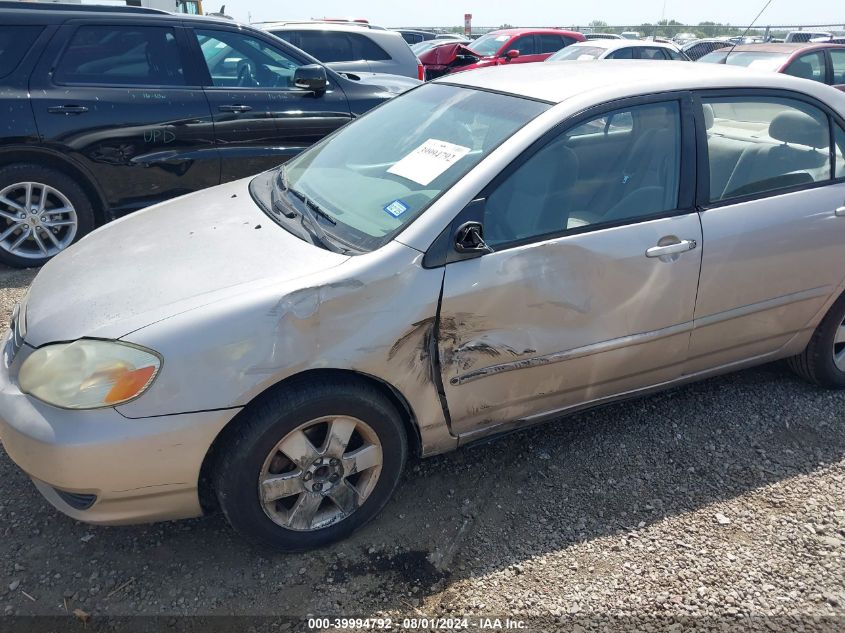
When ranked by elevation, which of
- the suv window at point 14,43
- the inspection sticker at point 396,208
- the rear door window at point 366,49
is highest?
the suv window at point 14,43

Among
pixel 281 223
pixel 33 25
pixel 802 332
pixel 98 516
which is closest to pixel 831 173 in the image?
pixel 802 332

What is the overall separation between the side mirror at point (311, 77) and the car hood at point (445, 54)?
10.7 m

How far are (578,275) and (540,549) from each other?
102 cm

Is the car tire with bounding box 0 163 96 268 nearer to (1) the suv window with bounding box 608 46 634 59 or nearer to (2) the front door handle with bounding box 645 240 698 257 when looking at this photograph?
(2) the front door handle with bounding box 645 240 698 257

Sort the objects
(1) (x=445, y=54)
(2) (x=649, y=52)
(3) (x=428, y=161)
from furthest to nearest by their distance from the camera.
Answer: (1) (x=445, y=54)
(2) (x=649, y=52)
(3) (x=428, y=161)

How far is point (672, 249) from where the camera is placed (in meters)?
2.80

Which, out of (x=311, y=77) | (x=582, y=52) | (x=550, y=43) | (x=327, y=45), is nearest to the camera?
(x=311, y=77)

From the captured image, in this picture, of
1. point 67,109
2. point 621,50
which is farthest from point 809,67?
point 67,109

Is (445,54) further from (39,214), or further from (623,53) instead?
(39,214)

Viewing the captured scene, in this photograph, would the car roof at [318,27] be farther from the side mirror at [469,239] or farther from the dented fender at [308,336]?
the dented fender at [308,336]

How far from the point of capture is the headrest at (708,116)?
295 cm

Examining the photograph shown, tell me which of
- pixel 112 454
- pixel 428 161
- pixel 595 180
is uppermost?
pixel 428 161

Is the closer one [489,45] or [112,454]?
[112,454]

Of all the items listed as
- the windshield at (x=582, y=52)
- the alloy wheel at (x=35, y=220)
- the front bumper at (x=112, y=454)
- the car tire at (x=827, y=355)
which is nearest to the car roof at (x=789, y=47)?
the windshield at (x=582, y=52)
